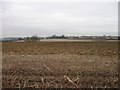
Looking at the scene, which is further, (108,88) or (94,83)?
(94,83)

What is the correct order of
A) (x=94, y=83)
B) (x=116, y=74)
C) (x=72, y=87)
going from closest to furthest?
(x=72, y=87) < (x=94, y=83) < (x=116, y=74)

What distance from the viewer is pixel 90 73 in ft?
28.5

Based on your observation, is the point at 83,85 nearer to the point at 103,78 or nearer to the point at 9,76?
the point at 103,78

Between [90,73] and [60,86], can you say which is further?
[90,73]

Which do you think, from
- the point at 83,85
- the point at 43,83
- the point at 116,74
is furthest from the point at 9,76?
the point at 116,74

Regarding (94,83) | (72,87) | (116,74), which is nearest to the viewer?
(72,87)

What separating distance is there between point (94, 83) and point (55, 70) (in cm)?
245

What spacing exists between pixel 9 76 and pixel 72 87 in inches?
113

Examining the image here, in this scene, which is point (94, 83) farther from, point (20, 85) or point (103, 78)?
point (20, 85)

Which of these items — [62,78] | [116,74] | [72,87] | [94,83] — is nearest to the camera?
[72,87]

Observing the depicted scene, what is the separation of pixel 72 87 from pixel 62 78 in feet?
3.41

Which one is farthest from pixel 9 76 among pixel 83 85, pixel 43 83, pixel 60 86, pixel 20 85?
pixel 83 85

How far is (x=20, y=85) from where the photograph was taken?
696 centimetres

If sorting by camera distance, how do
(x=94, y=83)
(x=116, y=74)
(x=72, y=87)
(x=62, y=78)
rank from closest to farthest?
(x=72, y=87)
(x=94, y=83)
(x=62, y=78)
(x=116, y=74)
